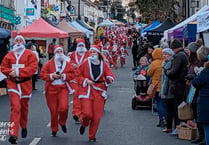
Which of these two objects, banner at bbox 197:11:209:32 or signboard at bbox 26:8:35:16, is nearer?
banner at bbox 197:11:209:32

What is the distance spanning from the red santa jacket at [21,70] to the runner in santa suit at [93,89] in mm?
1024

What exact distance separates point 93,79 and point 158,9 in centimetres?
4676

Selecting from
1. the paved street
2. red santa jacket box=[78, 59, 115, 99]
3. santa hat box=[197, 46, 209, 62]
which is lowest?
the paved street

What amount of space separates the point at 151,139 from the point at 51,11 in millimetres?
49499

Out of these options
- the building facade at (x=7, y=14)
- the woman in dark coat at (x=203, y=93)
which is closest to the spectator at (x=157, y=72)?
the woman in dark coat at (x=203, y=93)

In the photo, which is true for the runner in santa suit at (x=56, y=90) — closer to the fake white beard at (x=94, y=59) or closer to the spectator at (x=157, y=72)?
the fake white beard at (x=94, y=59)

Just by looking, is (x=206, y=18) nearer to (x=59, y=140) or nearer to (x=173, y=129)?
(x=173, y=129)

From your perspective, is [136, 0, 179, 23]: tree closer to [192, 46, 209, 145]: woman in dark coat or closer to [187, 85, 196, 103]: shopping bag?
[187, 85, 196, 103]: shopping bag

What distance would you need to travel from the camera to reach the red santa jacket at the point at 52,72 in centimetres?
1258

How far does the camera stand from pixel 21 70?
38.9 feet

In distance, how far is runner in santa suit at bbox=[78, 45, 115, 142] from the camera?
39.5ft

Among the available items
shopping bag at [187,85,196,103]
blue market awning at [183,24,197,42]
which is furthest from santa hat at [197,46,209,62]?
blue market awning at [183,24,197,42]

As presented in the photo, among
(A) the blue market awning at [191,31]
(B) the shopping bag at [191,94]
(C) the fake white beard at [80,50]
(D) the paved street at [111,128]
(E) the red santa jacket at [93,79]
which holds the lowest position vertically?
(D) the paved street at [111,128]

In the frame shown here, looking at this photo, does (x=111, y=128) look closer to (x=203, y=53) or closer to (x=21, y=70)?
(x=21, y=70)
